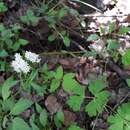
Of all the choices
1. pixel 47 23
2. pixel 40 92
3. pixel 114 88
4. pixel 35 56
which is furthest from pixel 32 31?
pixel 114 88

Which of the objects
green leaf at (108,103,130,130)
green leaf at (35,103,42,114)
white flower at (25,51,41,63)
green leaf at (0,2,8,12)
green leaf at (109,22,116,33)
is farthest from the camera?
green leaf at (0,2,8,12)

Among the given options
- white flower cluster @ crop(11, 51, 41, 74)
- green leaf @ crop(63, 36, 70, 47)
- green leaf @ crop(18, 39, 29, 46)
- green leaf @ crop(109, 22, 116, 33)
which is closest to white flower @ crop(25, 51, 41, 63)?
white flower cluster @ crop(11, 51, 41, 74)

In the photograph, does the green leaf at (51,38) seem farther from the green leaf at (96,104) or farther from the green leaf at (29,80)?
the green leaf at (96,104)

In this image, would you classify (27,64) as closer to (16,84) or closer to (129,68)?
(16,84)

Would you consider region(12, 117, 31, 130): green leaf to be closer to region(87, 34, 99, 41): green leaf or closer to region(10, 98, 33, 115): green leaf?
region(10, 98, 33, 115): green leaf

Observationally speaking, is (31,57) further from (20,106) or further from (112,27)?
(112,27)

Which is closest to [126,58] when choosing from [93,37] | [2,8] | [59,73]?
[93,37]
